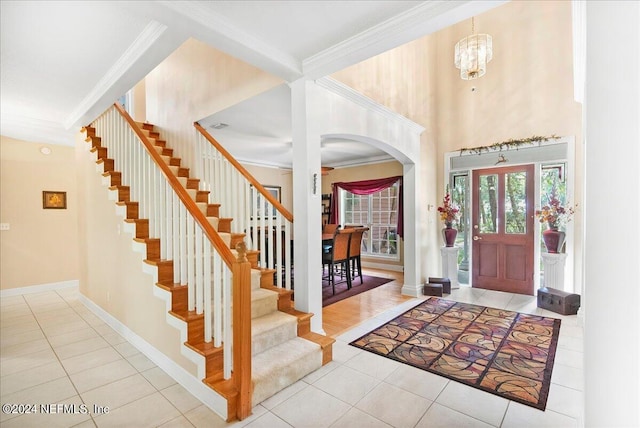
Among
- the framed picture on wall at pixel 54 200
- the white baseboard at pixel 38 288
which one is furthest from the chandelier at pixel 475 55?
the white baseboard at pixel 38 288

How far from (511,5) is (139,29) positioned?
19.0 feet

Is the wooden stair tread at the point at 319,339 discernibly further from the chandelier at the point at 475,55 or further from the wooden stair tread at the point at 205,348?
the chandelier at the point at 475,55

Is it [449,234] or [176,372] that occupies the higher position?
[449,234]

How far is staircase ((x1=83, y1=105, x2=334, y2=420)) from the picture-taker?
6.22ft

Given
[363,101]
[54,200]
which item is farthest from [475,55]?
[54,200]

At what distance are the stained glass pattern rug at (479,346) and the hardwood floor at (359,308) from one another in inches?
13.8

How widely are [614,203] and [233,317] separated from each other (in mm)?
1875

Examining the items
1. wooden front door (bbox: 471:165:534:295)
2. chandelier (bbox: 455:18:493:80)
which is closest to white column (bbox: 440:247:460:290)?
wooden front door (bbox: 471:165:534:295)

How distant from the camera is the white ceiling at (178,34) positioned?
6.28 ft

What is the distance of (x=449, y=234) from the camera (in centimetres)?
501

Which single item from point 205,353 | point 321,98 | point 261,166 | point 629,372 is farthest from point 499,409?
point 261,166

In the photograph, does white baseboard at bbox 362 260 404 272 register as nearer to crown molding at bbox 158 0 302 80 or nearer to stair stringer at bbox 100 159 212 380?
crown molding at bbox 158 0 302 80

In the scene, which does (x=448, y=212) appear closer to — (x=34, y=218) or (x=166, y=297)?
(x=166, y=297)

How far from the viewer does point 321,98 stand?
300cm
